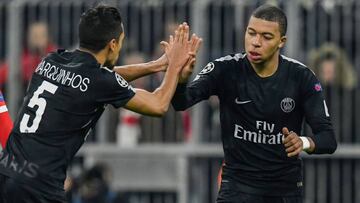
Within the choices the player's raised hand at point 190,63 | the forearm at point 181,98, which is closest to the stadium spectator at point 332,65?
the forearm at point 181,98

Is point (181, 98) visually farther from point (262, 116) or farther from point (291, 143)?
point (291, 143)

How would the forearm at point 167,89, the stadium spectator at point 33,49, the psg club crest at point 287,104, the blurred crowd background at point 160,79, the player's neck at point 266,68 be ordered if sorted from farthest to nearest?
the stadium spectator at point 33,49, the blurred crowd background at point 160,79, the player's neck at point 266,68, the psg club crest at point 287,104, the forearm at point 167,89

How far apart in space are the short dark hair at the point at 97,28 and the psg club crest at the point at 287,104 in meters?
1.59

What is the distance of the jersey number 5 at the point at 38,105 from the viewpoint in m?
8.42

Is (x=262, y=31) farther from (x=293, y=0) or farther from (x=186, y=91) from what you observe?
(x=293, y=0)

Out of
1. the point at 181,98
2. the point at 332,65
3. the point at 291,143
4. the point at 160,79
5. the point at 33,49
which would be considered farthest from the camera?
the point at 33,49

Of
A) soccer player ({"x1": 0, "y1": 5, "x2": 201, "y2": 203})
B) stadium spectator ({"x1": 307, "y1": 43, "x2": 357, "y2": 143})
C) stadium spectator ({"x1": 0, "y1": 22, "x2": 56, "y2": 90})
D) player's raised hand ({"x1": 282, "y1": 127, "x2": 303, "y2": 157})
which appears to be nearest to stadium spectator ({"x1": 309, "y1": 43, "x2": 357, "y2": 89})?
stadium spectator ({"x1": 307, "y1": 43, "x2": 357, "y2": 143})

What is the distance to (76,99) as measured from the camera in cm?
846

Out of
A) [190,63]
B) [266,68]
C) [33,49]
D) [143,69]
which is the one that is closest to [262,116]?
[266,68]

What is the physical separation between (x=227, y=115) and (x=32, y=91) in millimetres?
1791

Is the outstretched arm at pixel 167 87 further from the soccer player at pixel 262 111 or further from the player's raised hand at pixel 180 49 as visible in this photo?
the soccer player at pixel 262 111

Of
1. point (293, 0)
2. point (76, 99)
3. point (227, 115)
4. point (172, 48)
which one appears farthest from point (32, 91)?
point (293, 0)

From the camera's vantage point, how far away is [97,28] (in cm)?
863

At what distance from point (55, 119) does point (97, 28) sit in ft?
2.41
